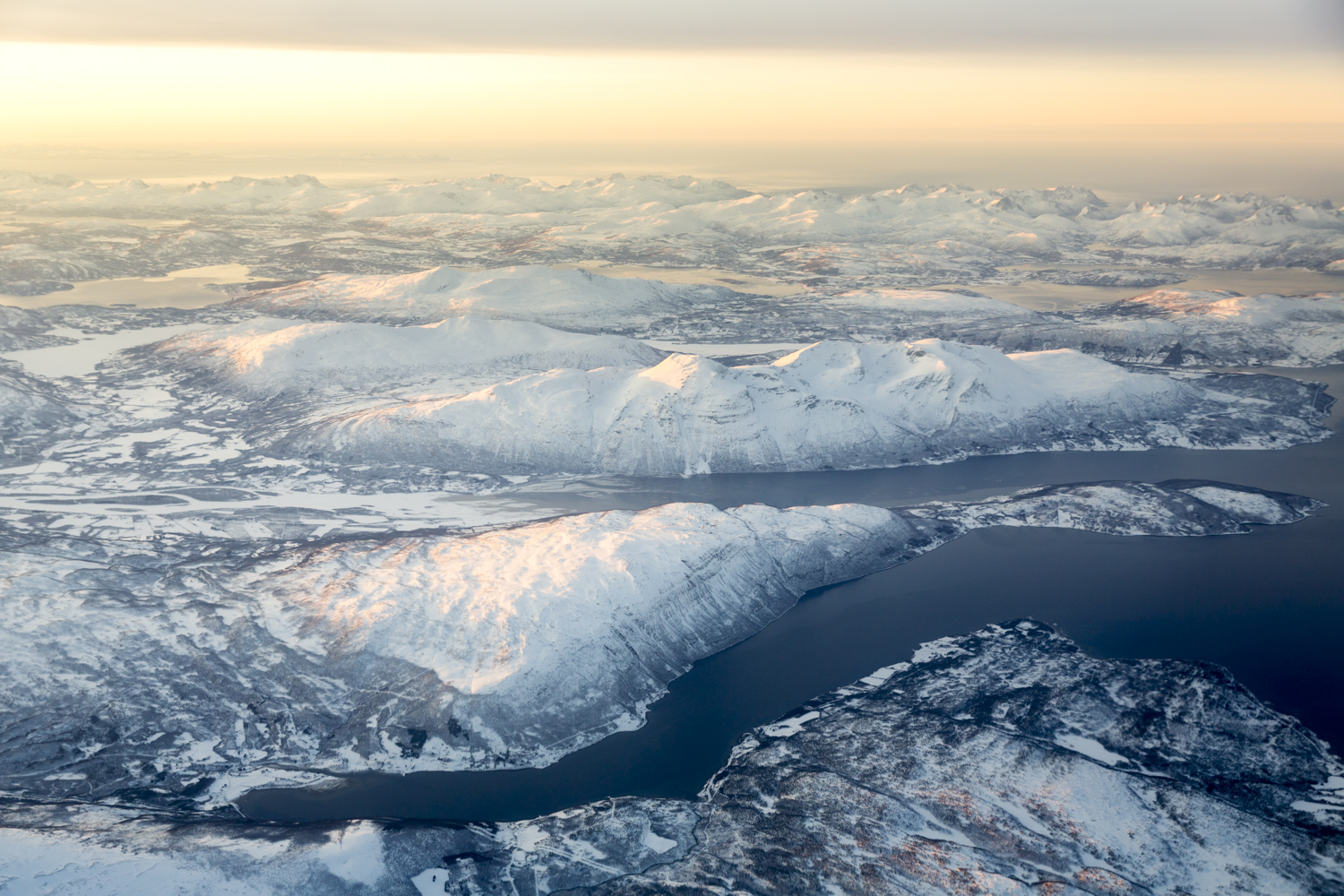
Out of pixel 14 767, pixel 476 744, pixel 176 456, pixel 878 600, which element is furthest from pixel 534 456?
pixel 14 767

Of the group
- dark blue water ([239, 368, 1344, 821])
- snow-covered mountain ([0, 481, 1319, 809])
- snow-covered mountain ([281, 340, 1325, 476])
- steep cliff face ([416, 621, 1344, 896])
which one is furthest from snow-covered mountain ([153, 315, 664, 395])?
steep cliff face ([416, 621, 1344, 896])

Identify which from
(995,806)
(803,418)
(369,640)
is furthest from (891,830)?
(803,418)

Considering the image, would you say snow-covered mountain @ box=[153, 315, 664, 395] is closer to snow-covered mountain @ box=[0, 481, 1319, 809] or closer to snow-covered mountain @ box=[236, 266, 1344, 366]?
snow-covered mountain @ box=[236, 266, 1344, 366]

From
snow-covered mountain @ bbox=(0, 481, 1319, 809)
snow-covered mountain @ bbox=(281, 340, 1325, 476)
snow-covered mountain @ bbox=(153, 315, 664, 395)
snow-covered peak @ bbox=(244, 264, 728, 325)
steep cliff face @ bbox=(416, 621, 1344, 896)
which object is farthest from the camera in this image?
snow-covered peak @ bbox=(244, 264, 728, 325)

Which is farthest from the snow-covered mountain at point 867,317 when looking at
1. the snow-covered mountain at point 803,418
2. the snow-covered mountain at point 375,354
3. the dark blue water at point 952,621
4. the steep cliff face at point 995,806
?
the steep cliff face at point 995,806

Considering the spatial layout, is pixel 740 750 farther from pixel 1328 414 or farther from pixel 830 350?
pixel 1328 414

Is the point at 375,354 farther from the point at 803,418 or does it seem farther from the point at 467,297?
the point at 803,418
